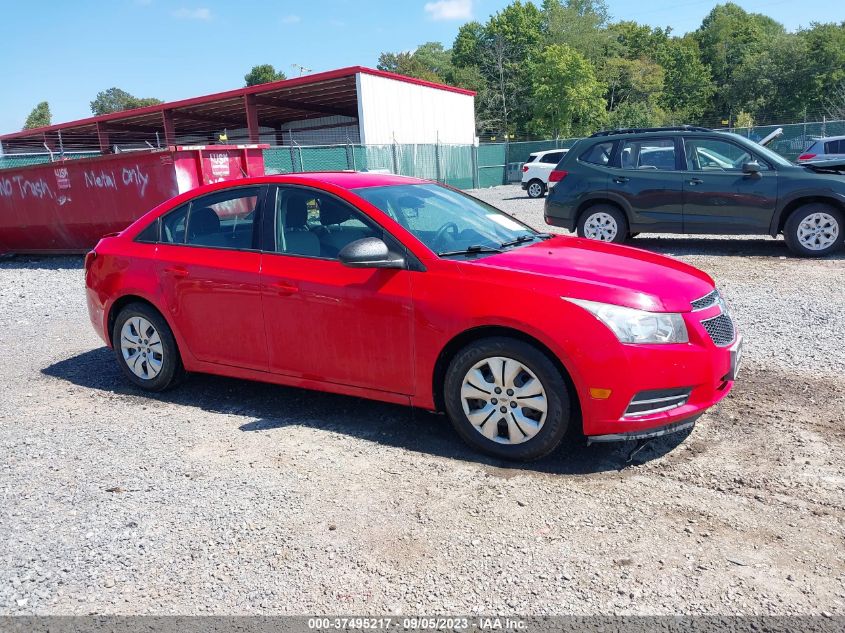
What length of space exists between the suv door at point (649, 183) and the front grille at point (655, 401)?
711cm

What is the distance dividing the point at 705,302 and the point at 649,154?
707 cm

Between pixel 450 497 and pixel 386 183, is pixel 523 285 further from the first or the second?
pixel 386 183

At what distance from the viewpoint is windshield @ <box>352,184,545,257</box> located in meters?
4.26

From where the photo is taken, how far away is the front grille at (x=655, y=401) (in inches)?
141

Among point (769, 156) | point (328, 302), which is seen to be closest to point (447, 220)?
point (328, 302)

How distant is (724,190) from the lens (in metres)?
9.72

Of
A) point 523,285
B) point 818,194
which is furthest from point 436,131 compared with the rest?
point 523,285

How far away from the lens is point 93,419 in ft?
16.0

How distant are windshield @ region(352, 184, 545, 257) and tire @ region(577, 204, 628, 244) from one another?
19.5ft

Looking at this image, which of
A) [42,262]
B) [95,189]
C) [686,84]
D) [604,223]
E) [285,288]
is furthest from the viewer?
[686,84]

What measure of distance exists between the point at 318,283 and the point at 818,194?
8052 millimetres

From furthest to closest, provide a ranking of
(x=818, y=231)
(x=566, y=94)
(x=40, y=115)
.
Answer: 1. (x=40, y=115)
2. (x=566, y=94)
3. (x=818, y=231)

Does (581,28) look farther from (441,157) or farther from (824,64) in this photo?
(441,157)

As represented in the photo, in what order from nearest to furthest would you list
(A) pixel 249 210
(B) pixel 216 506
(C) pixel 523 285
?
(B) pixel 216 506 < (C) pixel 523 285 < (A) pixel 249 210
